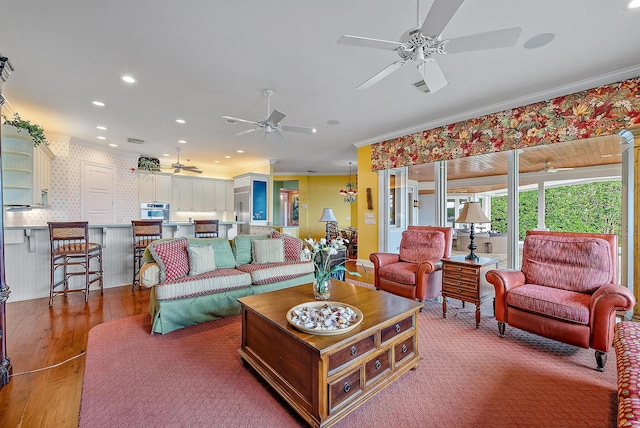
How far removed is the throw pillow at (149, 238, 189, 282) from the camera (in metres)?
2.87

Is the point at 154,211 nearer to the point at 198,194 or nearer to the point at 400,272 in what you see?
the point at 198,194

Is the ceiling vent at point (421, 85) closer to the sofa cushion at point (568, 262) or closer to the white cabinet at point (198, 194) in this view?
the sofa cushion at point (568, 262)

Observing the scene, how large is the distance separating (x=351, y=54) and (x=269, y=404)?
9.88 ft

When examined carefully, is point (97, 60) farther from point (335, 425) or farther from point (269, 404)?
point (335, 425)

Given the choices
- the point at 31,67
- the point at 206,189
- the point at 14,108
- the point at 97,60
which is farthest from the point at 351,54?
the point at 206,189

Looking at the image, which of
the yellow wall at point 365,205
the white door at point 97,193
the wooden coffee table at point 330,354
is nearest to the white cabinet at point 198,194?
the white door at point 97,193

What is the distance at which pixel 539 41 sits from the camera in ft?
8.04

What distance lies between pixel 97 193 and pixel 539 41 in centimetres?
809

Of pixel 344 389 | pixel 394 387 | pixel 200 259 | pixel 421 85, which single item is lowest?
pixel 394 387

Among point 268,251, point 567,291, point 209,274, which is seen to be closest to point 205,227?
point 268,251

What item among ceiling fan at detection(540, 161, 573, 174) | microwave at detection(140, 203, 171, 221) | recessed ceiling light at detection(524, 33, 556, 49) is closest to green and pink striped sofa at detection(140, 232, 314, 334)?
recessed ceiling light at detection(524, 33, 556, 49)

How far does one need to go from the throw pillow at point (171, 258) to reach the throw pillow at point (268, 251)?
92 centimetres

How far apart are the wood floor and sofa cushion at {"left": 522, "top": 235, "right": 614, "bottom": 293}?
3.94 metres

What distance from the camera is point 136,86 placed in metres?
3.30
